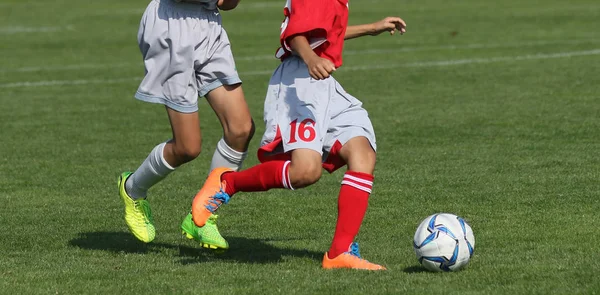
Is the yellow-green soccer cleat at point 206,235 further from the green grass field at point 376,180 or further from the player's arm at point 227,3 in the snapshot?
the player's arm at point 227,3

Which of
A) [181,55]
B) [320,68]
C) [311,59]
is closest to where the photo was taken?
[320,68]

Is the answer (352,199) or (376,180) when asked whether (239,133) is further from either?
(376,180)

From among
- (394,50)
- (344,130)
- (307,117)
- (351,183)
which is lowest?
(394,50)

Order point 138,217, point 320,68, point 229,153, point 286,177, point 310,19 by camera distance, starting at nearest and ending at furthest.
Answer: point 320,68 < point 310,19 < point 286,177 < point 229,153 < point 138,217

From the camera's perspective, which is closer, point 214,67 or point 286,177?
point 286,177

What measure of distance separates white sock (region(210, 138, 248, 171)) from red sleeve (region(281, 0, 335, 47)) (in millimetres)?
1146

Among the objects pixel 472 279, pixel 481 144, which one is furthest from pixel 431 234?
pixel 481 144

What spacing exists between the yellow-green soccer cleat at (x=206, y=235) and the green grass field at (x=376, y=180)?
0.34 feet

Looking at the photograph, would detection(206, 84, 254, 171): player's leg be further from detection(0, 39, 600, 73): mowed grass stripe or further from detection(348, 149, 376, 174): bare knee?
detection(0, 39, 600, 73): mowed grass stripe

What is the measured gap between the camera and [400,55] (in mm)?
20500

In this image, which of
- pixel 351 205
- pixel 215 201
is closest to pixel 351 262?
pixel 351 205

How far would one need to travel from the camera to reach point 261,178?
643 centimetres

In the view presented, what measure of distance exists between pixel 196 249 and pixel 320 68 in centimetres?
189

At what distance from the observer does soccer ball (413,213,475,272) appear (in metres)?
6.01
